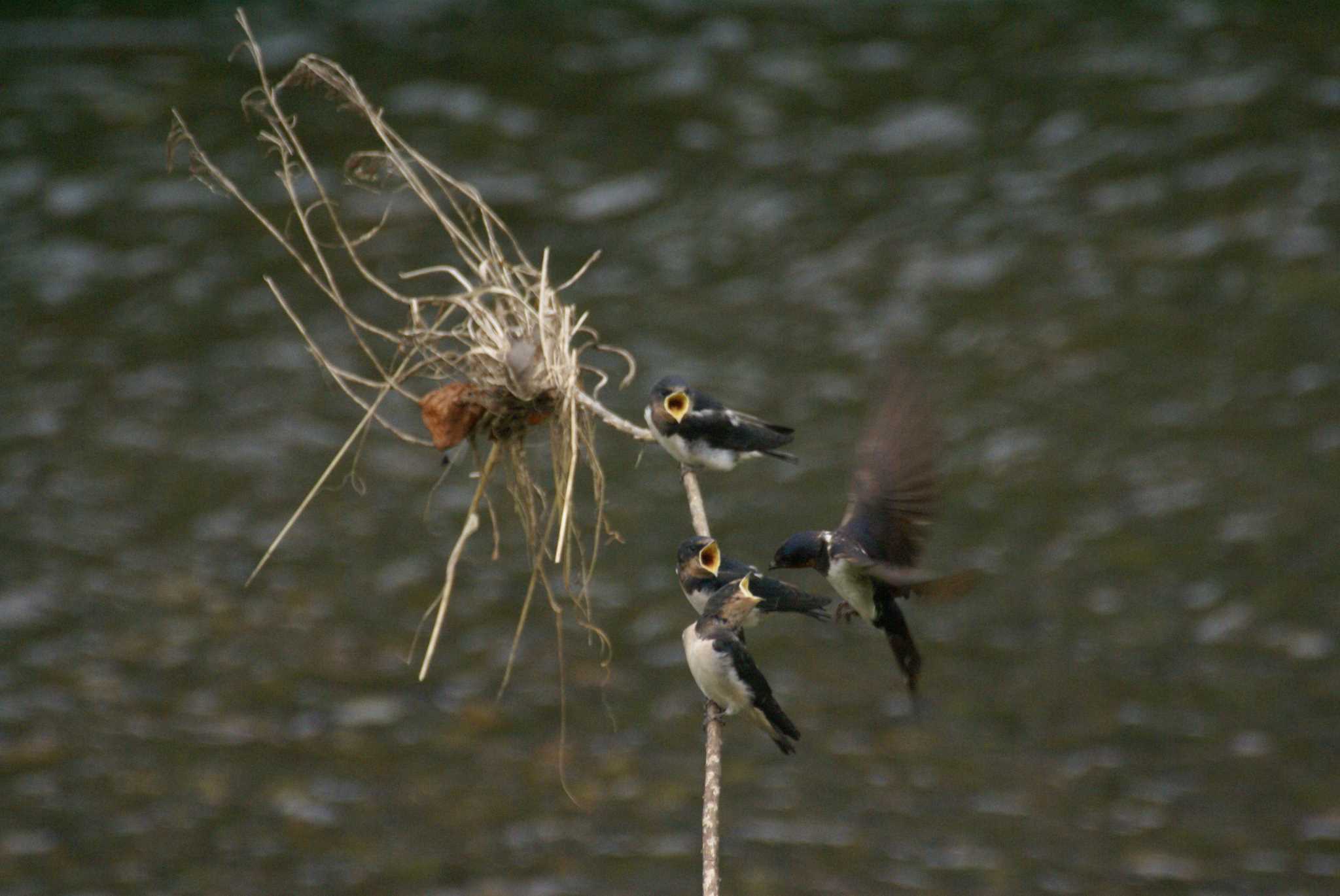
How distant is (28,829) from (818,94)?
26.0 ft

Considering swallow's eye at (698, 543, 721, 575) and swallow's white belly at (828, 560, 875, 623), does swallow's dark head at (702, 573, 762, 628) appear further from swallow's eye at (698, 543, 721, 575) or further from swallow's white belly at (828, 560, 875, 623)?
swallow's white belly at (828, 560, 875, 623)

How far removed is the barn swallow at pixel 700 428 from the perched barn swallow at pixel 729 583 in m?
0.80

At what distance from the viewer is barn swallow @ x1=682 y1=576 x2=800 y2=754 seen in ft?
12.1

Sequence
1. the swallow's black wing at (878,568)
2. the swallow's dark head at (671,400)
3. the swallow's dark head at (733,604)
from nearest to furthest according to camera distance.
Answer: the swallow's black wing at (878,568) < the swallow's dark head at (733,604) < the swallow's dark head at (671,400)

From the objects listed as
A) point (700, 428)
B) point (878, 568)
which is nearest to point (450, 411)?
point (700, 428)

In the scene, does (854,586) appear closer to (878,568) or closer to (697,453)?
(878,568)

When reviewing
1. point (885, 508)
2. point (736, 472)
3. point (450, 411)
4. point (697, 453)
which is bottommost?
point (885, 508)

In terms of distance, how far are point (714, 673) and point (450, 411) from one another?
0.89 meters

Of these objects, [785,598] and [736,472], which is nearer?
[785,598]

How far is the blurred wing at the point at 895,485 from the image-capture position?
12.9ft

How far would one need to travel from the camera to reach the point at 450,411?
161 inches

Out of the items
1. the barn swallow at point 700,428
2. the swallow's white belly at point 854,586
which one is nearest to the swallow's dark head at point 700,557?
the swallow's white belly at point 854,586

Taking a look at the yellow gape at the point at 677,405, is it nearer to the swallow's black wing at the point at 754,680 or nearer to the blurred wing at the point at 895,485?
the blurred wing at the point at 895,485

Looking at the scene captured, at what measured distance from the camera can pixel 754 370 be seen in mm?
10062
